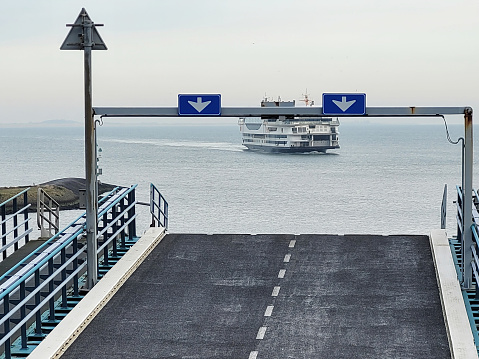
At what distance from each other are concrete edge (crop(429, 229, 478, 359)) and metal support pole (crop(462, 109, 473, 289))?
210 mm

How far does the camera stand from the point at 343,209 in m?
75.2

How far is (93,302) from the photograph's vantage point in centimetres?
1311

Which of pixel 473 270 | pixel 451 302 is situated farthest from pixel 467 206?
pixel 451 302

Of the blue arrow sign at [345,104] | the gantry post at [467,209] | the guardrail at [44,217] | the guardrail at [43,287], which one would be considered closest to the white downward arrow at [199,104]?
the blue arrow sign at [345,104]

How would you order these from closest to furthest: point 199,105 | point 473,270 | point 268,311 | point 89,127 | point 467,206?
point 268,311 → point 473,270 → point 467,206 → point 89,127 → point 199,105

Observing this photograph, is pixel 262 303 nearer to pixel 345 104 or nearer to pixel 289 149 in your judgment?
pixel 345 104

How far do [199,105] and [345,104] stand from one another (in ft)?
7.89

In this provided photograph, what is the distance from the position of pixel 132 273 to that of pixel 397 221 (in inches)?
2110

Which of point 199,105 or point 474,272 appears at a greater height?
point 199,105

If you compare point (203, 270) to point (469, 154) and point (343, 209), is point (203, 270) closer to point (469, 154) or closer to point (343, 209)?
point (469, 154)

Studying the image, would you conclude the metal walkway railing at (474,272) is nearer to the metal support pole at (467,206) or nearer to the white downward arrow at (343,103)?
the metal support pole at (467,206)

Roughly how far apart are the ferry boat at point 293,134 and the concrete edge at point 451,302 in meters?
127

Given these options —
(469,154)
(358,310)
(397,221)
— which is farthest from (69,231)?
(397,221)

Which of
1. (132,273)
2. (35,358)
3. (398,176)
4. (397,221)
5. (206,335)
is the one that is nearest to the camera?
(35,358)
